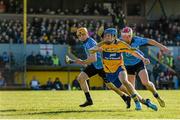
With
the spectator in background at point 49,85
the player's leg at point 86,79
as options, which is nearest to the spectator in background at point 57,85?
the spectator in background at point 49,85

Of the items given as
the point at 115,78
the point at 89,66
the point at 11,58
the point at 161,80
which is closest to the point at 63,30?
the point at 11,58

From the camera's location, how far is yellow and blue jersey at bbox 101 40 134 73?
14.2m

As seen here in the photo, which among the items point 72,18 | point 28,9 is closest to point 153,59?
point 72,18

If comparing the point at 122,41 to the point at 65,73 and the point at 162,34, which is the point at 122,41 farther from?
the point at 162,34

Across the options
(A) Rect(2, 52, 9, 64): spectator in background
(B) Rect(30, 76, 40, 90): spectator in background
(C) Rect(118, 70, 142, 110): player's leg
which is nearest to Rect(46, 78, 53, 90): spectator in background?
(B) Rect(30, 76, 40, 90): spectator in background

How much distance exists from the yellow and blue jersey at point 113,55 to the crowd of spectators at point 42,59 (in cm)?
2015

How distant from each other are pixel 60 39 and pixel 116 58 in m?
22.5

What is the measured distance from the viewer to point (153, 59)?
1443 inches

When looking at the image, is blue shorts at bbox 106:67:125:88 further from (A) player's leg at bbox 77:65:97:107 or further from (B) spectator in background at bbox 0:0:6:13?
(B) spectator in background at bbox 0:0:6:13

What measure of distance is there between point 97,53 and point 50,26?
2289 centimetres

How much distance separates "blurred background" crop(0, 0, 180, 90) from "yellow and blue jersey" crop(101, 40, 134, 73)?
754 inches

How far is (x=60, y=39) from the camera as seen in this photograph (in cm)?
3684

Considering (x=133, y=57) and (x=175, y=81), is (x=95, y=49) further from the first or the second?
(x=175, y=81)

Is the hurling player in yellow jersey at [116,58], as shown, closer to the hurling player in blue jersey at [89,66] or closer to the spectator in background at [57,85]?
the hurling player in blue jersey at [89,66]
